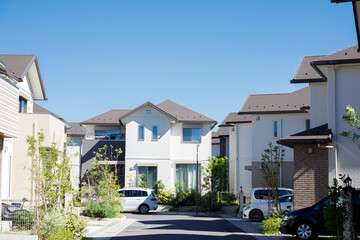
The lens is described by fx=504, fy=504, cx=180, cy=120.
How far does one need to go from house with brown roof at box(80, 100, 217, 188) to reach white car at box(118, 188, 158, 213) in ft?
16.7

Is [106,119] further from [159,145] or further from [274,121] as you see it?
[274,121]

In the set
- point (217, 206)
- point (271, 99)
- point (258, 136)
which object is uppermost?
point (271, 99)

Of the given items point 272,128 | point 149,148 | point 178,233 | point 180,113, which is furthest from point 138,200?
point 178,233

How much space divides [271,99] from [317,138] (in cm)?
1837

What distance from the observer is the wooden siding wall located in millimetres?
15750

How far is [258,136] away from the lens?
3575cm

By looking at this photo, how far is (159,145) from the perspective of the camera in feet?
133

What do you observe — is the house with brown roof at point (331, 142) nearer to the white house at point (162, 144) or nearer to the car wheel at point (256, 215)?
the car wheel at point (256, 215)

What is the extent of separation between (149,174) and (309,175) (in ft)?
72.4

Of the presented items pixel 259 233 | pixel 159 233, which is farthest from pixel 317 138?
pixel 159 233

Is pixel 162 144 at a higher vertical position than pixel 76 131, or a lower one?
lower

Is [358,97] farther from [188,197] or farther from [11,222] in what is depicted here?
[188,197]

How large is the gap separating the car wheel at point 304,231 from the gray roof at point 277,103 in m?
17.6

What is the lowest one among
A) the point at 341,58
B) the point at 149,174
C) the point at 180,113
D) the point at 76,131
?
the point at 149,174
